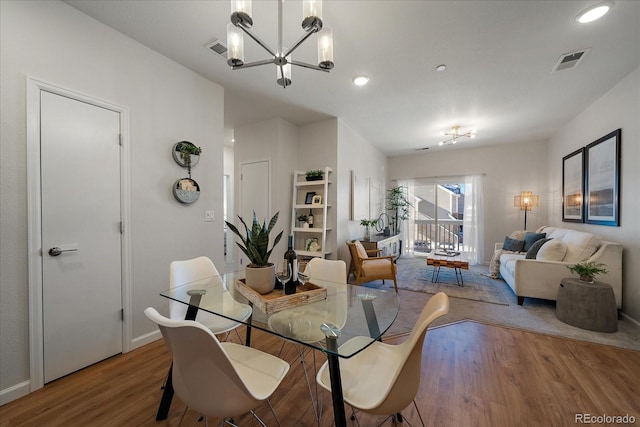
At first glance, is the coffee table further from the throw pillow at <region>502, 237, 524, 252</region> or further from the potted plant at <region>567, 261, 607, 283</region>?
the potted plant at <region>567, 261, 607, 283</region>

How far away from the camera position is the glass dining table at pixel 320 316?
1.07 metres

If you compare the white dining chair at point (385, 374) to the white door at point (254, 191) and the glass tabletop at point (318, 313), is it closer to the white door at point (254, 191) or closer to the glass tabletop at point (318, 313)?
the glass tabletop at point (318, 313)

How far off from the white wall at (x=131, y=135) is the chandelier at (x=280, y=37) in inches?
54.3

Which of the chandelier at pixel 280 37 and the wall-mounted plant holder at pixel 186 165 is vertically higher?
the chandelier at pixel 280 37

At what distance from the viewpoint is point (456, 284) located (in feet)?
13.7

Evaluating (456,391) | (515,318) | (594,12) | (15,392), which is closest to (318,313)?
(456,391)

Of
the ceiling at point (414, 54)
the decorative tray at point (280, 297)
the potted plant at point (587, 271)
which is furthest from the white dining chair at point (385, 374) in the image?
the potted plant at point (587, 271)

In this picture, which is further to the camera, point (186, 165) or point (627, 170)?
point (627, 170)

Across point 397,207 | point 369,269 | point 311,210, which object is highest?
point 397,207

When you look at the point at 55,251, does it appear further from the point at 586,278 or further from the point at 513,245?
the point at 513,245

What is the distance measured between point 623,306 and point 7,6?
6.10 m

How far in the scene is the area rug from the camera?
3.59 m

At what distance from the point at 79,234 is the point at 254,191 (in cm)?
249

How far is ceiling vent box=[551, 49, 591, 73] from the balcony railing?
4222 mm
